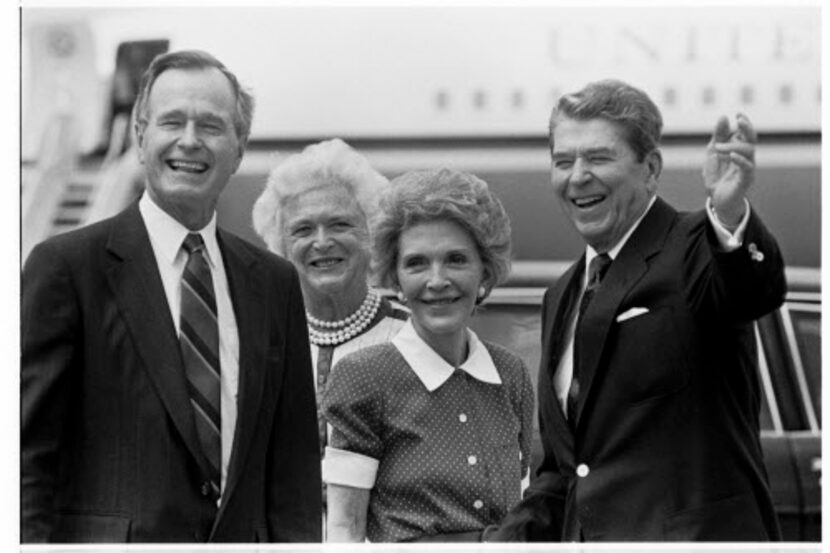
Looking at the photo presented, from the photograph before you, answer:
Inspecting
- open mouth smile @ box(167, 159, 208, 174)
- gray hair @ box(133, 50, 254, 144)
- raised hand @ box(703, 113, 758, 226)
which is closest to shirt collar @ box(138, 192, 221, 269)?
open mouth smile @ box(167, 159, 208, 174)

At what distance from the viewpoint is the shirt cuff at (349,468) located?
374 centimetres

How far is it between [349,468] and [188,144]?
96cm

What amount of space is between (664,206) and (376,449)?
1.00m

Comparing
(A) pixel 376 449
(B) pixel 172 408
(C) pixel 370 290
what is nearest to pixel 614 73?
(C) pixel 370 290

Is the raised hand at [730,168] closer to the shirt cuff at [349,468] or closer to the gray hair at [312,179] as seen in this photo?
the gray hair at [312,179]

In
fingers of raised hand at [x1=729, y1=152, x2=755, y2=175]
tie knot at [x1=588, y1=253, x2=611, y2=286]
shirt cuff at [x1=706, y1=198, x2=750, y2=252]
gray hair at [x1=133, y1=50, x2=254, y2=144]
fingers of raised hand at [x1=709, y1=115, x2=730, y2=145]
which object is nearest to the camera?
shirt cuff at [x1=706, y1=198, x2=750, y2=252]

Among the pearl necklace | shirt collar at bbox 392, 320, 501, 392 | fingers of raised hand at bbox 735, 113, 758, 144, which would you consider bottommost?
shirt collar at bbox 392, 320, 501, 392

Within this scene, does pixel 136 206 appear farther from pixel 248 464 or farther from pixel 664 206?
pixel 664 206

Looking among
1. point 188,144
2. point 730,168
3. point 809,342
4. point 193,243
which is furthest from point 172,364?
point 809,342

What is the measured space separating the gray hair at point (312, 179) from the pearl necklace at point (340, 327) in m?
0.23

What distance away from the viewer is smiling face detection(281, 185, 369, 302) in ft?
12.7

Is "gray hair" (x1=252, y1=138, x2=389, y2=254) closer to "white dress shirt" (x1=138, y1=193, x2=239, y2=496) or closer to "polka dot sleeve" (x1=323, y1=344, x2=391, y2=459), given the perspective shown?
"white dress shirt" (x1=138, y1=193, x2=239, y2=496)

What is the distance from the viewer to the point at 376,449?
3.75 meters

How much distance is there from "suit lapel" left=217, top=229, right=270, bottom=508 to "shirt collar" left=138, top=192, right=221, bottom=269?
4cm
